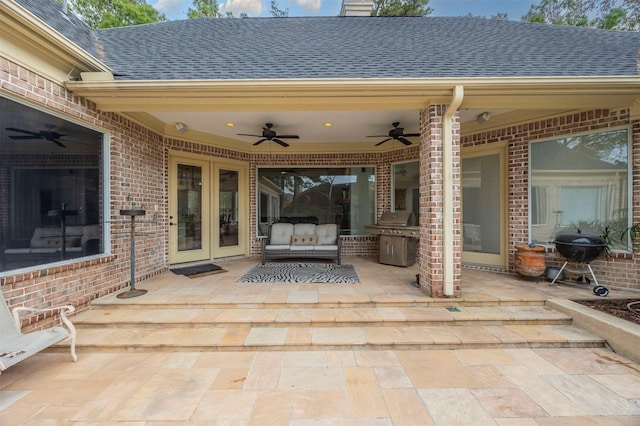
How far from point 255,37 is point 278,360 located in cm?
545

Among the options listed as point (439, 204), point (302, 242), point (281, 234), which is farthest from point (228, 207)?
point (439, 204)

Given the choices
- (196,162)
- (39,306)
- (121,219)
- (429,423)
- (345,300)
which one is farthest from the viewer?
(196,162)

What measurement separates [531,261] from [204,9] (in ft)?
57.3

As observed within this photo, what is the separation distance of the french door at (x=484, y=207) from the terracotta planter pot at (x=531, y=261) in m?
0.58

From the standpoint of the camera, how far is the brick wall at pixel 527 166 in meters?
3.72

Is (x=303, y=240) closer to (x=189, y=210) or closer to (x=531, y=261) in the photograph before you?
(x=189, y=210)

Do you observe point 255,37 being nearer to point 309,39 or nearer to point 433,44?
point 309,39

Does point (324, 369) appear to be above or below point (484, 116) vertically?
below

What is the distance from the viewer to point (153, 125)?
15.2 ft

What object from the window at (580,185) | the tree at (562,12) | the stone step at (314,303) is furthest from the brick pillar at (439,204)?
the tree at (562,12)

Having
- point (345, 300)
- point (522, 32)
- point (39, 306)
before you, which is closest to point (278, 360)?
point (345, 300)

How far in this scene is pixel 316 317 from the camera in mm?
3006

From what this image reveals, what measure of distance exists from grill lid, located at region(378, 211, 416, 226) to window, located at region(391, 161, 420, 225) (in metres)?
0.36

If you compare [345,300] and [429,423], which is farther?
[345,300]
